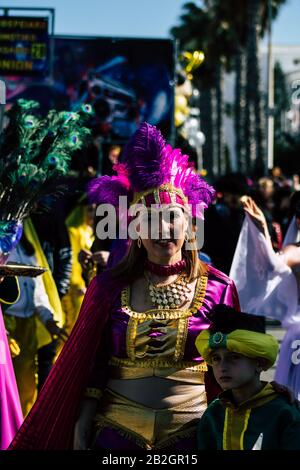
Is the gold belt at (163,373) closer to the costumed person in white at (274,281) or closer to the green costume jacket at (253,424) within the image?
the green costume jacket at (253,424)

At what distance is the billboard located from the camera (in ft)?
52.2

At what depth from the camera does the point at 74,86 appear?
17250mm

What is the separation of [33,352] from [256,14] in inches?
1068

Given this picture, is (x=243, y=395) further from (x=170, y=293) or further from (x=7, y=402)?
(x=7, y=402)

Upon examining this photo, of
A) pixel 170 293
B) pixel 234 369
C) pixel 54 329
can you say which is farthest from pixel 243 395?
pixel 54 329

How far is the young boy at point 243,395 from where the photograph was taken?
3.81m

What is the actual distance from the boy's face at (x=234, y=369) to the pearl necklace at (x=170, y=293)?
61 centimetres

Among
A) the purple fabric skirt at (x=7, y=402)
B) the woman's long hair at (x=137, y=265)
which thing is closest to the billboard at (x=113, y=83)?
the purple fabric skirt at (x=7, y=402)

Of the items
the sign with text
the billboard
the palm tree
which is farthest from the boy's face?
the palm tree

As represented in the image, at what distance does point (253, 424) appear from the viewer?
3855mm

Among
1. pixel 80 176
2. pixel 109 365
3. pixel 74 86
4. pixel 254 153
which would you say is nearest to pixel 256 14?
pixel 254 153

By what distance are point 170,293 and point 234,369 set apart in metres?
0.71

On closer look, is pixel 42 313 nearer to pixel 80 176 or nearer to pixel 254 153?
pixel 80 176

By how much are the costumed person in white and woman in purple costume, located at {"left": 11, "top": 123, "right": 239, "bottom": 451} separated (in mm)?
2031
